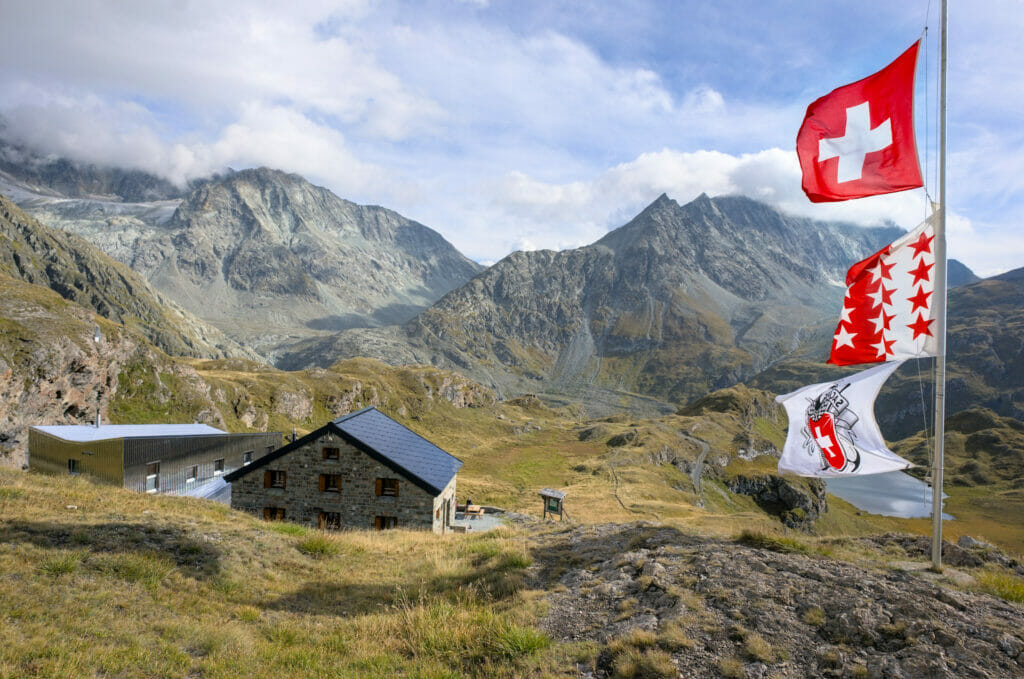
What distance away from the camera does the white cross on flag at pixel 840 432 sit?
12281 mm

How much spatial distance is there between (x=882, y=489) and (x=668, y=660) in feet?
592

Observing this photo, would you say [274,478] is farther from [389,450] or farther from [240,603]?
[240,603]

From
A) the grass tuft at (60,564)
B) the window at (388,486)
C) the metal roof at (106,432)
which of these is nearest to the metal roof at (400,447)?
the window at (388,486)

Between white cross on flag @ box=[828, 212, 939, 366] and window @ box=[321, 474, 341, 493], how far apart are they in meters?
24.4

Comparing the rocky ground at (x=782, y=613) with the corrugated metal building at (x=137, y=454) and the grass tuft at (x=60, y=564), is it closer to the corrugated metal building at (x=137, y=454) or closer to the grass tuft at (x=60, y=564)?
the grass tuft at (x=60, y=564)

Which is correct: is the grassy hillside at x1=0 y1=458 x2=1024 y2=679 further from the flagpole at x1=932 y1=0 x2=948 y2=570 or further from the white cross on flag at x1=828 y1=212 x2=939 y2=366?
the white cross on flag at x1=828 y1=212 x2=939 y2=366

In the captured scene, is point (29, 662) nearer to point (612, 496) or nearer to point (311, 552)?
point (311, 552)

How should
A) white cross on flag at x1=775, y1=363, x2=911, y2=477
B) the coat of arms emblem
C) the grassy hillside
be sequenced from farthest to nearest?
the coat of arms emblem < white cross on flag at x1=775, y1=363, x2=911, y2=477 < the grassy hillside

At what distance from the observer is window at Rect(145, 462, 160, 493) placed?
3666 cm

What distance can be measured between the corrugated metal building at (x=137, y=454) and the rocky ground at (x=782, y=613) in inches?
1341

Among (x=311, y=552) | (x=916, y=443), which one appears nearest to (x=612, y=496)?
(x=311, y=552)

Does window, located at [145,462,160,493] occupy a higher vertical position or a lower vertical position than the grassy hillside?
lower

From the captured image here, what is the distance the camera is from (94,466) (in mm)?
33969

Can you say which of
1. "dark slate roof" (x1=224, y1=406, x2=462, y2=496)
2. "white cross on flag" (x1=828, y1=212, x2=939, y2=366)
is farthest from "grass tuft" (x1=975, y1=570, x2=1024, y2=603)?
"dark slate roof" (x1=224, y1=406, x2=462, y2=496)
